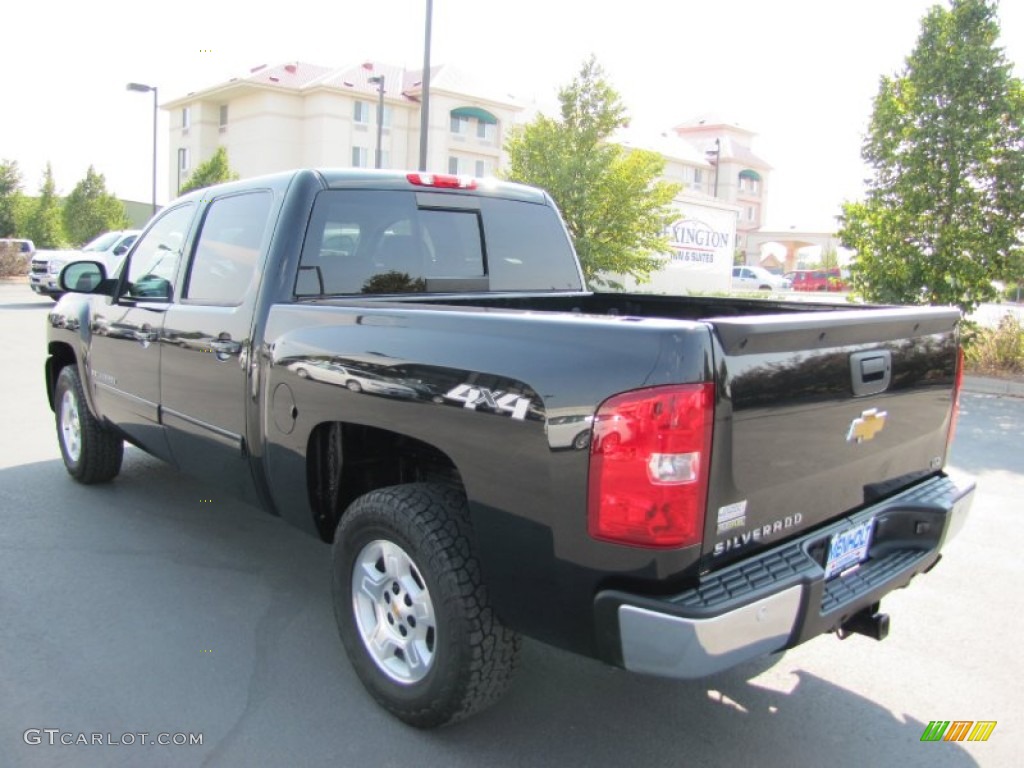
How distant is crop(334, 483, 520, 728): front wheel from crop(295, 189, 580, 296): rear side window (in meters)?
1.22

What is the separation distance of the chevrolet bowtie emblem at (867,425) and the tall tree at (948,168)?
11.2 metres

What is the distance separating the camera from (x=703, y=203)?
24.3 m

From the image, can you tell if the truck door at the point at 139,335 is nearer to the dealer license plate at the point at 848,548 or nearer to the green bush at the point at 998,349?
the dealer license plate at the point at 848,548

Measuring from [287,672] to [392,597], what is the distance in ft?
2.29

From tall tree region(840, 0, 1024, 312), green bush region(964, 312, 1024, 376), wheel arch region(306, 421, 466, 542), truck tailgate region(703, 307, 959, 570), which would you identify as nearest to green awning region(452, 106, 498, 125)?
tall tree region(840, 0, 1024, 312)

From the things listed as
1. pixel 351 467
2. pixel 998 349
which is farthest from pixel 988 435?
pixel 351 467

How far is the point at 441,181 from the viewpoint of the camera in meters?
4.04

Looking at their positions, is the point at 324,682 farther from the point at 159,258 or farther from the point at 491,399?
the point at 159,258

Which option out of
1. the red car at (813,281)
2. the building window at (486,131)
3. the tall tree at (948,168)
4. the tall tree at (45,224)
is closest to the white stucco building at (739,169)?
the red car at (813,281)

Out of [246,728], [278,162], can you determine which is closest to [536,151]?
[246,728]

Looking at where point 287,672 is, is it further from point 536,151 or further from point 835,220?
point 536,151

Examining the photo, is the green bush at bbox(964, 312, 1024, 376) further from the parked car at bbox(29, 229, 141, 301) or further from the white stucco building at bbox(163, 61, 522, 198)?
the white stucco building at bbox(163, 61, 522, 198)

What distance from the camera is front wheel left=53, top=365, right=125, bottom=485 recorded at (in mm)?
5348

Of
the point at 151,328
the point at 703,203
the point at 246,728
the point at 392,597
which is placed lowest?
the point at 246,728
